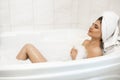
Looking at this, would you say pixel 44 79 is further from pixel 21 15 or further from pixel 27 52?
pixel 21 15

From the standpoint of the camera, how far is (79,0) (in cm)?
240

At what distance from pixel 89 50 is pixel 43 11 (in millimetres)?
819

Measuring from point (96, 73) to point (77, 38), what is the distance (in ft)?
2.95

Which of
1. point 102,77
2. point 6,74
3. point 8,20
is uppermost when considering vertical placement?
point 8,20

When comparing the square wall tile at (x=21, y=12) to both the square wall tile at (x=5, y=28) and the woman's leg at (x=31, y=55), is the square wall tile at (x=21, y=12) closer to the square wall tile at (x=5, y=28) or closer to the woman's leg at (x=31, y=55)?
the square wall tile at (x=5, y=28)

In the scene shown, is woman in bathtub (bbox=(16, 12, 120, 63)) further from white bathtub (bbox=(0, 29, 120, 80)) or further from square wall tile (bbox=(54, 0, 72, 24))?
square wall tile (bbox=(54, 0, 72, 24))

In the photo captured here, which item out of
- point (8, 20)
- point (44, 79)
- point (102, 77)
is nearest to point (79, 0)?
point (8, 20)

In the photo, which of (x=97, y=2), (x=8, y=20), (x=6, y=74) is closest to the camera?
(x=6, y=74)

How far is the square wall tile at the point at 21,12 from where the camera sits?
2.18 meters

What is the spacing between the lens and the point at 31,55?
1750 mm

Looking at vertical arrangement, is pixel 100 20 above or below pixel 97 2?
below

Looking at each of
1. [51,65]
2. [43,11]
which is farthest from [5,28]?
[51,65]

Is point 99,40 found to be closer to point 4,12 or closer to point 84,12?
point 84,12

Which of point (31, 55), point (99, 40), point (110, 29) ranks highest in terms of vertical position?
point (110, 29)
